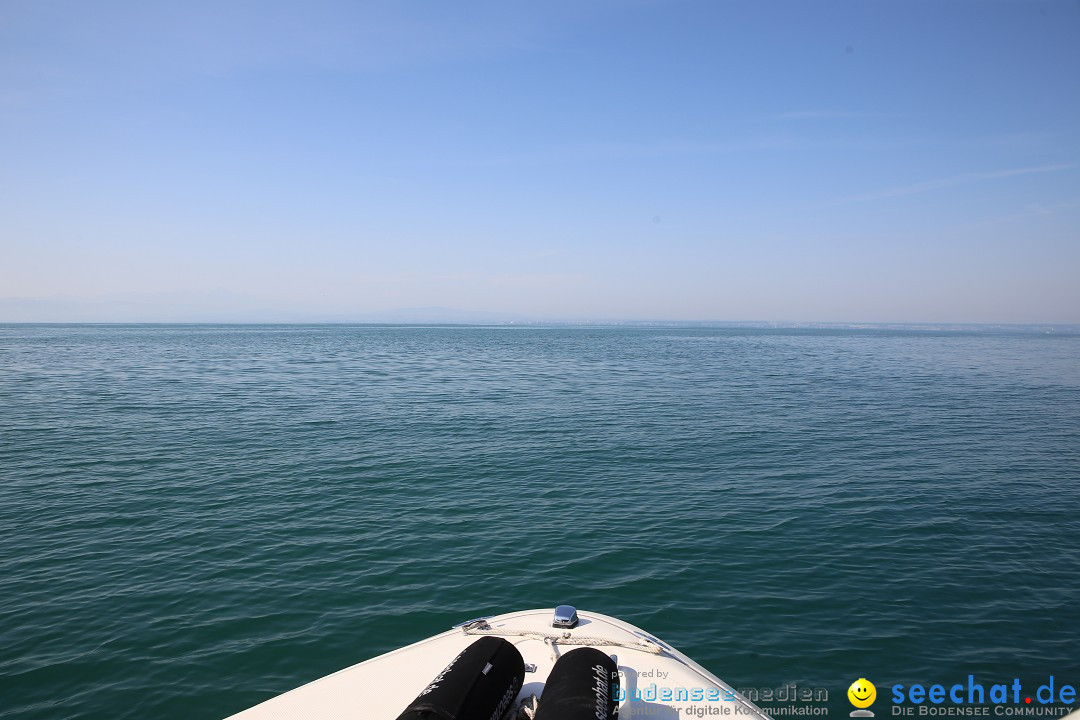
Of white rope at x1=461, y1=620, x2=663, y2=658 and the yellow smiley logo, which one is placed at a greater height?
white rope at x1=461, y1=620, x2=663, y2=658

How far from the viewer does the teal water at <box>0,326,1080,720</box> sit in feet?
33.0

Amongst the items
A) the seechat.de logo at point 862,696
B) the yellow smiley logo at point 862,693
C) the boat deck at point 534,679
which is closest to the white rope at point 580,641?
the boat deck at point 534,679

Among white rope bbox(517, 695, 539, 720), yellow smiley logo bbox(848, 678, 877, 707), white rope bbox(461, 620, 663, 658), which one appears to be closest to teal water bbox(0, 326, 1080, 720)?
yellow smiley logo bbox(848, 678, 877, 707)

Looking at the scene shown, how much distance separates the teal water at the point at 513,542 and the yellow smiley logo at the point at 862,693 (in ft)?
0.60

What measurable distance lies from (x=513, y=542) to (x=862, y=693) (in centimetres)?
822

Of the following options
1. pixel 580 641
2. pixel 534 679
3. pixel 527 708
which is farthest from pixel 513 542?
pixel 527 708

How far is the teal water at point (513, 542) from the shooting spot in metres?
10.0

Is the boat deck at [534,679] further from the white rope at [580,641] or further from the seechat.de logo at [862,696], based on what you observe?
the seechat.de logo at [862,696]

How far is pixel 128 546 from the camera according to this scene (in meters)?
14.7

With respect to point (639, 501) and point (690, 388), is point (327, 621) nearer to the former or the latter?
point (639, 501)

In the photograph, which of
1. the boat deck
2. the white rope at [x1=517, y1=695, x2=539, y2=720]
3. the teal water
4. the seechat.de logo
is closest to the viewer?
the white rope at [x1=517, y1=695, x2=539, y2=720]

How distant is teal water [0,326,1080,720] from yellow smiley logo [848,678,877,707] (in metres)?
0.18

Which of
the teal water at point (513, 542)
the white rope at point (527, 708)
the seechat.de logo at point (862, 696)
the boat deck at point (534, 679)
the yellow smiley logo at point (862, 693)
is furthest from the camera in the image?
the teal water at point (513, 542)

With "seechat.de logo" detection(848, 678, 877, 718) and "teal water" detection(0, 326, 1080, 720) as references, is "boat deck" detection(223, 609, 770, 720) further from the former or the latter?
"seechat.de logo" detection(848, 678, 877, 718)
